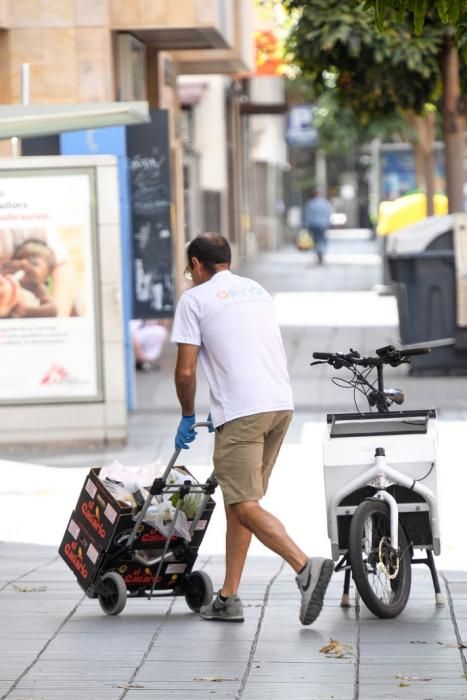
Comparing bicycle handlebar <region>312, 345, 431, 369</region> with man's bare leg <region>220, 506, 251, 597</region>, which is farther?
bicycle handlebar <region>312, 345, 431, 369</region>

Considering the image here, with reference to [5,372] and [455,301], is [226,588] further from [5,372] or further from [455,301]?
[455,301]

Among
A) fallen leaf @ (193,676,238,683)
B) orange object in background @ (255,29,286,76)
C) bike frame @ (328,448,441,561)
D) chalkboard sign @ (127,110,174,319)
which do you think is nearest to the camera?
fallen leaf @ (193,676,238,683)

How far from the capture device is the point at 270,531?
649 cm

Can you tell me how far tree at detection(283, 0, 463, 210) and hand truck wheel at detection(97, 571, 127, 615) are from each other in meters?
10.4

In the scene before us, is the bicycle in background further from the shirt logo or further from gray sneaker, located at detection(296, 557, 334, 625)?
the shirt logo

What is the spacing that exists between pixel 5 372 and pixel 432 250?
222 inches

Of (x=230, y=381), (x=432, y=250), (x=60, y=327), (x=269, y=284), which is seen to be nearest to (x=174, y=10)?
(x=432, y=250)

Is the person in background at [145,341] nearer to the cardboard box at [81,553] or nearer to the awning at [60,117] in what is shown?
the awning at [60,117]

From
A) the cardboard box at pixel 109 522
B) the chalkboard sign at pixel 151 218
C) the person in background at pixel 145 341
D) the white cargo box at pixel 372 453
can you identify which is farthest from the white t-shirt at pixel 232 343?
the person in background at pixel 145 341

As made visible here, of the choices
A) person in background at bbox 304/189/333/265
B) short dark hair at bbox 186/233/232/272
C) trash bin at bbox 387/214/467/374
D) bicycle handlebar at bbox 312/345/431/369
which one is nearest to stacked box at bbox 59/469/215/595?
bicycle handlebar at bbox 312/345/431/369

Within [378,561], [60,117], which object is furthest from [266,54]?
[378,561]

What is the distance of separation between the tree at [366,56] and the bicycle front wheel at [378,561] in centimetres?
1021

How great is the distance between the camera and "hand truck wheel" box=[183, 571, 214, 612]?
6820mm

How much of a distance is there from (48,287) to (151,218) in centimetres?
344
